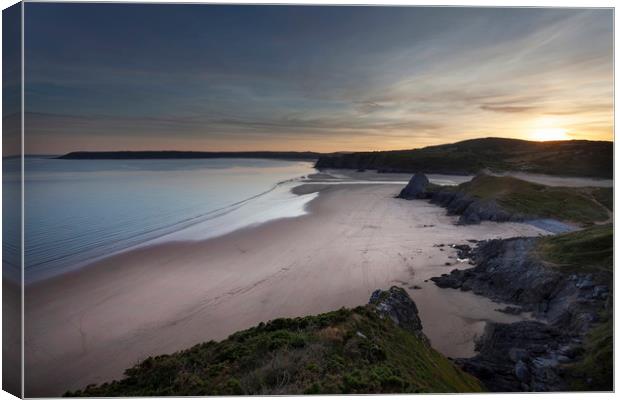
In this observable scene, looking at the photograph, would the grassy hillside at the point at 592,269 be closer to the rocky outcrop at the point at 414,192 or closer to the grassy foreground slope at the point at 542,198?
the grassy foreground slope at the point at 542,198

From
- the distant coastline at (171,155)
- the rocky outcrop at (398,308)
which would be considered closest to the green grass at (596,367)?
the rocky outcrop at (398,308)

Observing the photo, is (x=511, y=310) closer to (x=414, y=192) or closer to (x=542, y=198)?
(x=542, y=198)

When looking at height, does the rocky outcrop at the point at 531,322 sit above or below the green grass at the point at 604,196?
below

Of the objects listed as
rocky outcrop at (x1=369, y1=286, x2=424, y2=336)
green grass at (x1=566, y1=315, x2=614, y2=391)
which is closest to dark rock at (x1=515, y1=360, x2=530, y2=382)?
green grass at (x1=566, y1=315, x2=614, y2=391)

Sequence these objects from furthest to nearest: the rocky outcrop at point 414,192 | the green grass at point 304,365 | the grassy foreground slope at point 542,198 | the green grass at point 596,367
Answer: the rocky outcrop at point 414,192 < the grassy foreground slope at point 542,198 < the green grass at point 596,367 < the green grass at point 304,365

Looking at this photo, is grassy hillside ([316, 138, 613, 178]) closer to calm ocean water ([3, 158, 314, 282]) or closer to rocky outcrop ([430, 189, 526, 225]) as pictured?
rocky outcrop ([430, 189, 526, 225])

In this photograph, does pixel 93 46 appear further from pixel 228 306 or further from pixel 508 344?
pixel 508 344
